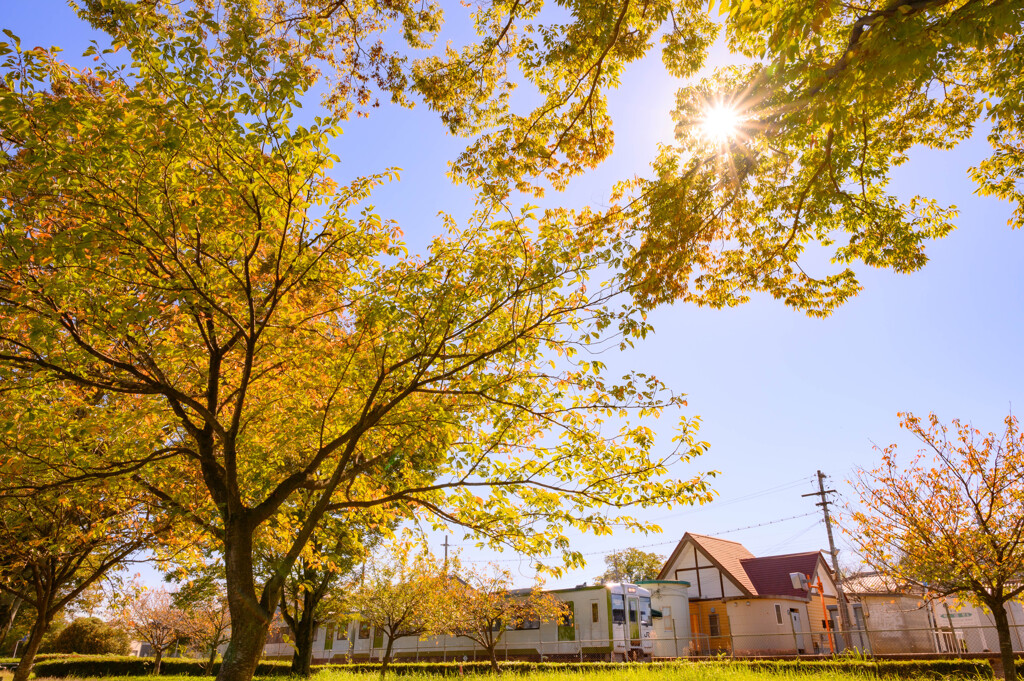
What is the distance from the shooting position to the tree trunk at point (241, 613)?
643 cm

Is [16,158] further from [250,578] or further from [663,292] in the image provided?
[663,292]

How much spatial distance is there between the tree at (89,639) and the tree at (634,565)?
1783 inches

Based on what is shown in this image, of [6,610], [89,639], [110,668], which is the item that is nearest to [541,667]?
[6,610]

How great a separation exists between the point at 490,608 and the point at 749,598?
1317 centimetres

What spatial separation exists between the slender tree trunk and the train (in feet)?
44.3

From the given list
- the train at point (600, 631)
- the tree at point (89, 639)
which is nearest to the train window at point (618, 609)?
the train at point (600, 631)

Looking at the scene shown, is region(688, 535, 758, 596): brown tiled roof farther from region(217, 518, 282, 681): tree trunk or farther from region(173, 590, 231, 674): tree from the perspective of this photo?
region(173, 590, 231, 674): tree

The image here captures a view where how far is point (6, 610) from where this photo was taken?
1697cm

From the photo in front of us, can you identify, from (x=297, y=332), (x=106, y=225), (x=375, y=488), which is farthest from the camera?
(x=375, y=488)

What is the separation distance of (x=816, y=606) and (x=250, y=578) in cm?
3302

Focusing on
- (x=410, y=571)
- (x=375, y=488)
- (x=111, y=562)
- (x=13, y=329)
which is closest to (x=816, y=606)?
(x=410, y=571)

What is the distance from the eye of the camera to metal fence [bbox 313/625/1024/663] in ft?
73.7

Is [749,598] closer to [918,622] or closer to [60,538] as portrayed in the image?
[918,622]

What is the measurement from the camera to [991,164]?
6.39m
